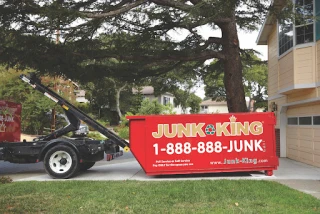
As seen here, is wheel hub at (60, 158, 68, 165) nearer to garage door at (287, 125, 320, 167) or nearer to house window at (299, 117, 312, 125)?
garage door at (287, 125, 320, 167)

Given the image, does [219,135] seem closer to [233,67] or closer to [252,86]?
[233,67]

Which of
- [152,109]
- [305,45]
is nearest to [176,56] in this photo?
[305,45]

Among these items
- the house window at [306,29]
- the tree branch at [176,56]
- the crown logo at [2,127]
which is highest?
the house window at [306,29]

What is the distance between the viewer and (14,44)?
10.6 meters

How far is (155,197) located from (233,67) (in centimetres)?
655

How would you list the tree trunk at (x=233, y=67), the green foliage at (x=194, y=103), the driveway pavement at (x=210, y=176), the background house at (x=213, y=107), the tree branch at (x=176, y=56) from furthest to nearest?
1. the background house at (x=213, y=107)
2. the green foliage at (x=194, y=103)
3. the tree trunk at (x=233, y=67)
4. the tree branch at (x=176, y=56)
5. the driveway pavement at (x=210, y=176)

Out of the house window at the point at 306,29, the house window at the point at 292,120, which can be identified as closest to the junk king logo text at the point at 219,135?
the house window at the point at 306,29

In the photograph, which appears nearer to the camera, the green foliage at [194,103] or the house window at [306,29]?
the house window at [306,29]

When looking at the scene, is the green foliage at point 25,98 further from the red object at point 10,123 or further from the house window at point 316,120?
the house window at point 316,120

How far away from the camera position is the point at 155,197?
22.5ft

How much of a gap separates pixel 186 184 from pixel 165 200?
1.63 metres

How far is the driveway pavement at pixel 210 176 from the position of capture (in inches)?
339

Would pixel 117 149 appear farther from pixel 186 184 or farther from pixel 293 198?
pixel 293 198

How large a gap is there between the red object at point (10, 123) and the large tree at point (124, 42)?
4.68 ft
